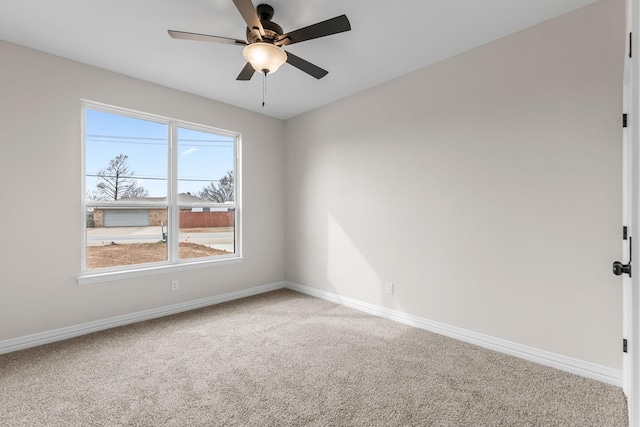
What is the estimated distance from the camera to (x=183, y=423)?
1.73 metres

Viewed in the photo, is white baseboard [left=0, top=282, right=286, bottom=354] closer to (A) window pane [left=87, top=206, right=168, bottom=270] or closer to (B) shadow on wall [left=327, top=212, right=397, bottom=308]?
(A) window pane [left=87, top=206, right=168, bottom=270]

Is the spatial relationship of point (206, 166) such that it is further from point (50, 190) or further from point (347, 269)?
point (347, 269)

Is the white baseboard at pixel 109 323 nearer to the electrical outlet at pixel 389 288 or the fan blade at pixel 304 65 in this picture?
the electrical outlet at pixel 389 288

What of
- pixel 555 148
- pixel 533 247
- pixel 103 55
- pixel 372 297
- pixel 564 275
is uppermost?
pixel 103 55

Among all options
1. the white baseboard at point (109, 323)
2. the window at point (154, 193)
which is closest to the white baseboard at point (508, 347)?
the white baseboard at point (109, 323)

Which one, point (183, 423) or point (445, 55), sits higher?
point (445, 55)

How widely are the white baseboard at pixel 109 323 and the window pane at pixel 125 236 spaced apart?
579 mm

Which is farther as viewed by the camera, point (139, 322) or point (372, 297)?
point (372, 297)

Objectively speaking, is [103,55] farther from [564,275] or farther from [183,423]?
[564,275]

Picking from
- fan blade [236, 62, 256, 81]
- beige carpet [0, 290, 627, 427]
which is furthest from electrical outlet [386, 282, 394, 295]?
fan blade [236, 62, 256, 81]

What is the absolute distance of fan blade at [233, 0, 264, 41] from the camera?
1.72 m

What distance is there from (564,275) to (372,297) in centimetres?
Answer: 187

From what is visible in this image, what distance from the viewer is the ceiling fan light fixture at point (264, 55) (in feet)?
6.74

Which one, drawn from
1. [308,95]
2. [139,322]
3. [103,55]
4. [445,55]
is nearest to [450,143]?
[445,55]
